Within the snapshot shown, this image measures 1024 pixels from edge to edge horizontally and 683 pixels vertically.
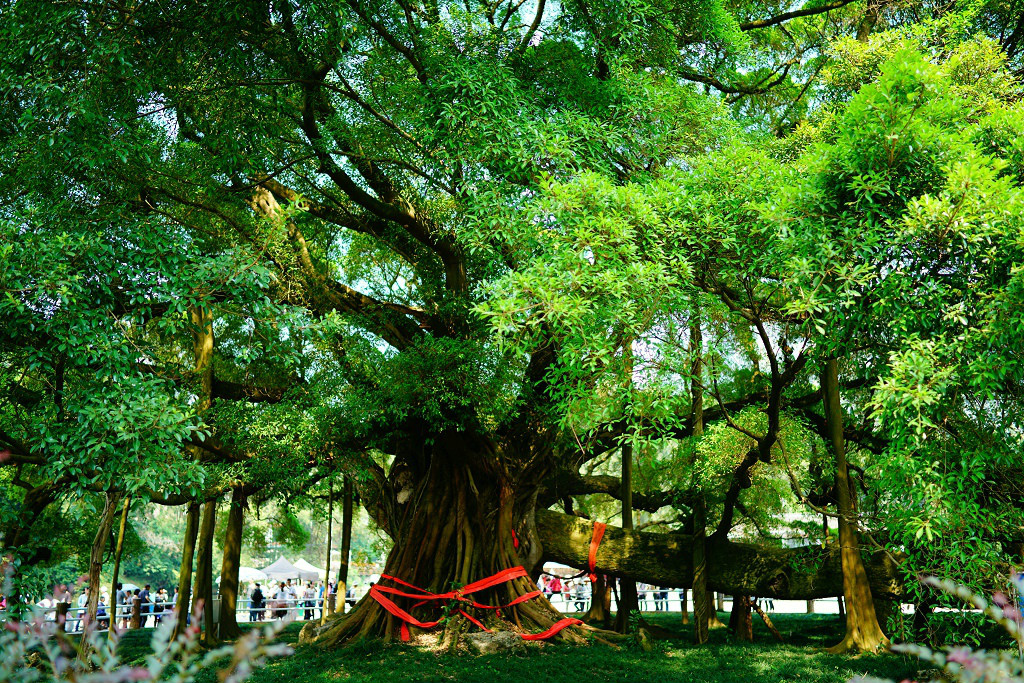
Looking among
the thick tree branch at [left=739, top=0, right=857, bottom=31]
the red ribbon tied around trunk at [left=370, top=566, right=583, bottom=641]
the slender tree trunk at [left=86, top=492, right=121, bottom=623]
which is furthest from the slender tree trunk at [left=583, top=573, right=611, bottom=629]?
the thick tree branch at [left=739, top=0, right=857, bottom=31]

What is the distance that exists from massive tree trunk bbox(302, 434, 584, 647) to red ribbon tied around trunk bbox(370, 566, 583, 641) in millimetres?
59

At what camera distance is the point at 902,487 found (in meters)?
5.48

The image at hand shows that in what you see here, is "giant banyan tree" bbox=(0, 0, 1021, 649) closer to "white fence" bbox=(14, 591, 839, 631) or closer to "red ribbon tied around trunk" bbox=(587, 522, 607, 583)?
"red ribbon tied around trunk" bbox=(587, 522, 607, 583)

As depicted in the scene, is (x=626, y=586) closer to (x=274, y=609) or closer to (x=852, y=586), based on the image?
(x=852, y=586)

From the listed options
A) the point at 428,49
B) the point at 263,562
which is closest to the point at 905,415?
the point at 428,49

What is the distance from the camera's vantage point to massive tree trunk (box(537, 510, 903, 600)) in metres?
9.54

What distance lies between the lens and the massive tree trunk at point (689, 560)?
31.3 feet

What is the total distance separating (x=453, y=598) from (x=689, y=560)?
344 centimetres

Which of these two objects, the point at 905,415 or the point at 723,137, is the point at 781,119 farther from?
the point at 905,415

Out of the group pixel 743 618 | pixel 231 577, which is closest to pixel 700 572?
pixel 743 618

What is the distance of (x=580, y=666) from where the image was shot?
7531 millimetres

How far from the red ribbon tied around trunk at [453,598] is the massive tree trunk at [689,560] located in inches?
60.5

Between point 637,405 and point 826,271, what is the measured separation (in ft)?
5.41

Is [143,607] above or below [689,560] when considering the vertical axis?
below
